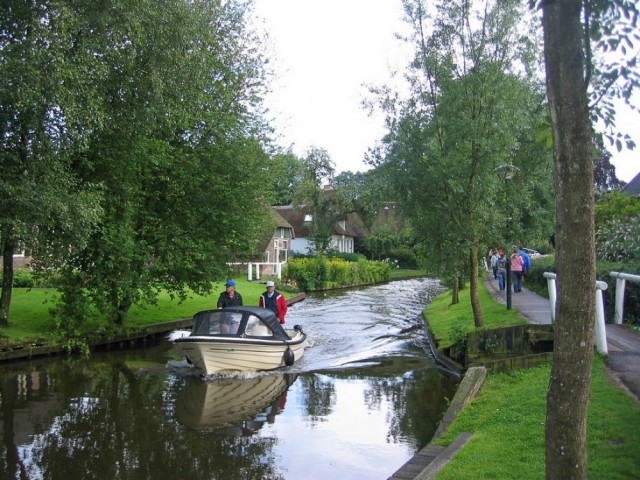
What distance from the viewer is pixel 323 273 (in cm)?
4503

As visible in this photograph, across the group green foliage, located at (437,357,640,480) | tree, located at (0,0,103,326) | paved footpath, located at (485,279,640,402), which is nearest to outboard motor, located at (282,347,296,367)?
tree, located at (0,0,103,326)

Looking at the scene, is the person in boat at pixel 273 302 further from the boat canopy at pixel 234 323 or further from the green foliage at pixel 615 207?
the green foliage at pixel 615 207

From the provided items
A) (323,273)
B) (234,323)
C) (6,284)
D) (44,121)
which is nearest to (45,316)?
(6,284)

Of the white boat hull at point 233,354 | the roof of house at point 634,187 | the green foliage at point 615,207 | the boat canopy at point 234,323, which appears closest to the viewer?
the white boat hull at point 233,354

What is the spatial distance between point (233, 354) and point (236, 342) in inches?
14.3

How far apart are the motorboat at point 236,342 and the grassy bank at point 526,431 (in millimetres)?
6481

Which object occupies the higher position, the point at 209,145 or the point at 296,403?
the point at 209,145

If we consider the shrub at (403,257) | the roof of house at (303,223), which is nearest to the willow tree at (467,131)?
the roof of house at (303,223)

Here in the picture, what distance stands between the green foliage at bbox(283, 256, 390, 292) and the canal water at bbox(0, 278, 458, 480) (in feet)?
79.0

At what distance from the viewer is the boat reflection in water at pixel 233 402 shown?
10.7 meters

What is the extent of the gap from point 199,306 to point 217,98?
1062 centimetres

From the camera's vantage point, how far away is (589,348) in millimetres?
3566

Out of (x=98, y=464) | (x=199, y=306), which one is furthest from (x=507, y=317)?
(x=199, y=306)

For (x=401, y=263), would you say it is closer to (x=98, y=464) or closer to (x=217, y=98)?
(x=217, y=98)
